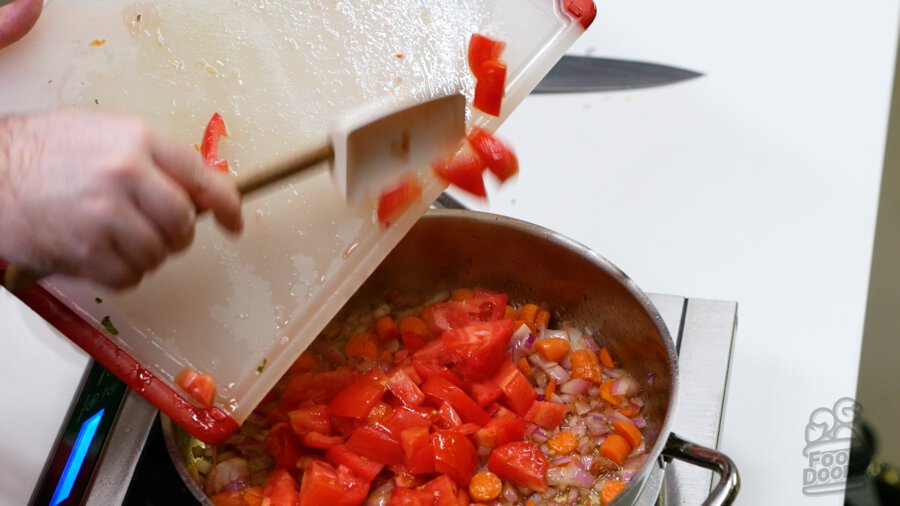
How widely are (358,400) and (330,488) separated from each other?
102mm

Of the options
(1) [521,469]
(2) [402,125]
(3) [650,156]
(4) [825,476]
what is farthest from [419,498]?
(3) [650,156]

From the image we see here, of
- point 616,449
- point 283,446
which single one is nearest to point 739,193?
point 616,449

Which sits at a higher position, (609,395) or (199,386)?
(609,395)

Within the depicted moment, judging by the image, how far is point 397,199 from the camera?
0.85 meters

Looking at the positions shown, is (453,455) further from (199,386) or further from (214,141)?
(214,141)

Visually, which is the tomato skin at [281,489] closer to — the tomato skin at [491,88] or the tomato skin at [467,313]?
the tomato skin at [467,313]

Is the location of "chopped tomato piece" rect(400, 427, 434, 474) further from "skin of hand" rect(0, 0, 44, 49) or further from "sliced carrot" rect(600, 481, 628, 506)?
"skin of hand" rect(0, 0, 44, 49)

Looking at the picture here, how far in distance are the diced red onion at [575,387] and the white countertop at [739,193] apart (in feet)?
0.62

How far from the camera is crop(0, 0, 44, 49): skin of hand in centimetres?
90

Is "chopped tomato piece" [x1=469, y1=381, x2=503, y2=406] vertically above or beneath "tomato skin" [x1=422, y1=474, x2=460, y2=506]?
above

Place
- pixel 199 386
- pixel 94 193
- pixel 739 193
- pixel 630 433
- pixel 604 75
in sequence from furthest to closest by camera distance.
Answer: pixel 604 75, pixel 739 193, pixel 630 433, pixel 199 386, pixel 94 193

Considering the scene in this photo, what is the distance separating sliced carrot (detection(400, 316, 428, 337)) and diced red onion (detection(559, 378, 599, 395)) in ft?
0.57

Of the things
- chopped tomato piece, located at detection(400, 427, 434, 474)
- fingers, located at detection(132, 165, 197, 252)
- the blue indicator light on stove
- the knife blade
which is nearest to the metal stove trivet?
the blue indicator light on stove

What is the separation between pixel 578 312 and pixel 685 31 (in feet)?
2.36
